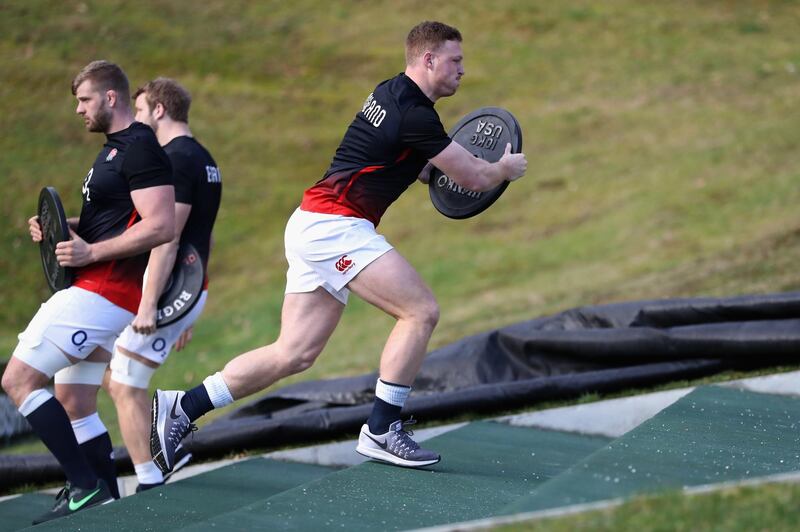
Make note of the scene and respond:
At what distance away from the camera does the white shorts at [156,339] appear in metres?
6.09

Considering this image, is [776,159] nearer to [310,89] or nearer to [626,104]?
[626,104]

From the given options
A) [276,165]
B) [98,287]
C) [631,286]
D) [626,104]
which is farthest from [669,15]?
[98,287]

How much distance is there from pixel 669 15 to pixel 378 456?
19685mm

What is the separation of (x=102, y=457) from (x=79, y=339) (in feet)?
2.68

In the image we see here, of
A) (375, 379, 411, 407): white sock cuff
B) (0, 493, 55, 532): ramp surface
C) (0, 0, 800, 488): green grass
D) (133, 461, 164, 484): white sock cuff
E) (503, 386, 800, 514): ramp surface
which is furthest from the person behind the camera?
(0, 0, 800, 488): green grass

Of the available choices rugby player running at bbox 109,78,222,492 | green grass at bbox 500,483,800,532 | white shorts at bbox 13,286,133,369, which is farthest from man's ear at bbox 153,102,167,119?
green grass at bbox 500,483,800,532

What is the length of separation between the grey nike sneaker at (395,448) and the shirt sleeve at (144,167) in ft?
5.11

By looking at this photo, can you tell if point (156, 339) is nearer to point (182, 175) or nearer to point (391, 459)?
point (182, 175)

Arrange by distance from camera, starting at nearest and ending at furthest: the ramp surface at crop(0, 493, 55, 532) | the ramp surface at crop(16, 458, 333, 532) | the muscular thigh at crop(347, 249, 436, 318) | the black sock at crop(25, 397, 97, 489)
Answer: the ramp surface at crop(16, 458, 333, 532), the muscular thigh at crop(347, 249, 436, 318), the black sock at crop(25, 397, 97, 489), the ramp surface at crop(0, 493, 55, 532)

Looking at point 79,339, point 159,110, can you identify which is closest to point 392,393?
point 79,339

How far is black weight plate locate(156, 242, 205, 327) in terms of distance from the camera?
6125 mm

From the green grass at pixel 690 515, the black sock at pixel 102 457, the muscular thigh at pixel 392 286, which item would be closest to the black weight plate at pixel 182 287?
the black sock at pixel 102 457

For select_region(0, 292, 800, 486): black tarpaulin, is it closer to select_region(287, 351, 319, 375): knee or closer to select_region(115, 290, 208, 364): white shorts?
select_region(115, 290, 208, 364): white shorts

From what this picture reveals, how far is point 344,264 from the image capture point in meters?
5.18
